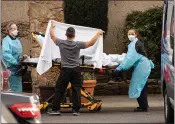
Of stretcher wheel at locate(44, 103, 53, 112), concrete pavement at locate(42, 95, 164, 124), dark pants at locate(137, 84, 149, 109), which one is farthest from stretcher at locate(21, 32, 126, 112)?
dark pants at locate(137, 84, 149, 109)

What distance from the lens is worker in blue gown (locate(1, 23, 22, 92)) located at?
37.9 feet

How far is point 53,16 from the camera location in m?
13.3

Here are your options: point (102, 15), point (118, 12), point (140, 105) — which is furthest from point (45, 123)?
point (118, 12)

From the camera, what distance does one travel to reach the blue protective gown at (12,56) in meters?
11.5

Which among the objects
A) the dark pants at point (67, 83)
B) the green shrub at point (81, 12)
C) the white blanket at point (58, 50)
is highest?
the green shrub at point (81, 12)

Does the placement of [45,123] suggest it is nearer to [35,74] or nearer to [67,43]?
[67,43]

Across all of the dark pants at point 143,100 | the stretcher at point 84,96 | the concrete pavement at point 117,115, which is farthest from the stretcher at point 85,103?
the dark pants at point 143,100

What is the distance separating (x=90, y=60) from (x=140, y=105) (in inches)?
54.7

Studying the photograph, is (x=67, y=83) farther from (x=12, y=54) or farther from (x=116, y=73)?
A: (x=12, y=54)

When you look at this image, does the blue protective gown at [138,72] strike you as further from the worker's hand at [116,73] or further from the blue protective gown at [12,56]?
the blue protective gown at [12,56]

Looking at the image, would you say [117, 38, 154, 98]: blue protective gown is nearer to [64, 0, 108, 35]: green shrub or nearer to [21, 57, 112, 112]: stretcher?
[21, 57, 112, 112]: stretcher

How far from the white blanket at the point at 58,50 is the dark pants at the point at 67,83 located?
1.49ft

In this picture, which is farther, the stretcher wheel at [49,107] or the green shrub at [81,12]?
the green shrub at [81,12]

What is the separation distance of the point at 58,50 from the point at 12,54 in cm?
90
